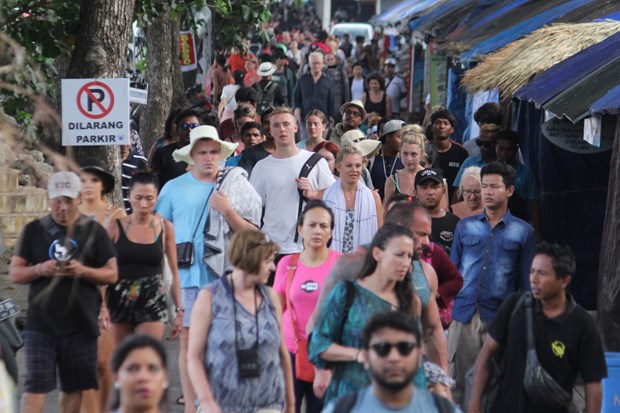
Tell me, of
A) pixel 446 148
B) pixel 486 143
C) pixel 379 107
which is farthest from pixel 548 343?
pixel 379 107

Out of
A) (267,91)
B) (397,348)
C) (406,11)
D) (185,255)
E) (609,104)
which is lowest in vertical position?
(397,348)

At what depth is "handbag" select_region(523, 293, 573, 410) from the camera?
6.89 meters

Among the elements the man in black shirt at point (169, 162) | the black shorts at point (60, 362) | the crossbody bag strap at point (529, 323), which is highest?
the man in black shirt at point (169, 162)

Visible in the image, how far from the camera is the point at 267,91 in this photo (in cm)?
1948

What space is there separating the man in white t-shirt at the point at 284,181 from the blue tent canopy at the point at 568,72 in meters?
1.90

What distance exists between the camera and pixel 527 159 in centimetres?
1325

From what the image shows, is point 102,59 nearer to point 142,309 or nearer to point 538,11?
point 142,309

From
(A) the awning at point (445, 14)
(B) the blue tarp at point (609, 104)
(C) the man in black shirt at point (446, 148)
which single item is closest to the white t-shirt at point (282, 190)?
(B) the blue tarp at point (609, 104)

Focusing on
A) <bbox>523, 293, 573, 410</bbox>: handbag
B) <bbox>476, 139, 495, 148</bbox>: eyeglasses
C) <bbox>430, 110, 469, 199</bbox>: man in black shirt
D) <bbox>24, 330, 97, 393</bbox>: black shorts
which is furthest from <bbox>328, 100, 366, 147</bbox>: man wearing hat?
<bbox>523, 293, 573, 410</bbox>: handbag

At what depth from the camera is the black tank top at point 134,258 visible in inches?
346

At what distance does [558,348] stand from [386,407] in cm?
203

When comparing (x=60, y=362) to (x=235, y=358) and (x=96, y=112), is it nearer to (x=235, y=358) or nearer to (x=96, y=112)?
(x=235, y=358)

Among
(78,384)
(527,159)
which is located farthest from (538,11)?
(78,384)

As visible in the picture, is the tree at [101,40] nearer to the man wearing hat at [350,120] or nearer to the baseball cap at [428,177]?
the man wearing hat at [350,120]
